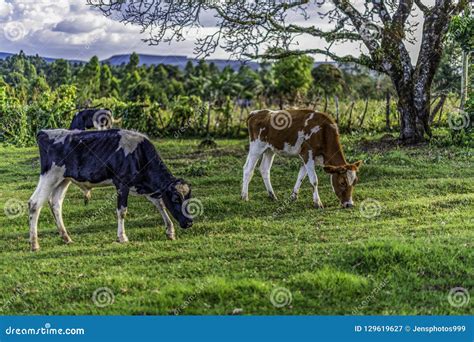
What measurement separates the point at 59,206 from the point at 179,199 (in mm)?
2052

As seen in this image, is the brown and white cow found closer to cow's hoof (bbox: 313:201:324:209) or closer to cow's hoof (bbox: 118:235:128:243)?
cow's hoof (bbox: 313:201:324:209)

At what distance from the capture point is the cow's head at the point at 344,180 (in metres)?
13.7

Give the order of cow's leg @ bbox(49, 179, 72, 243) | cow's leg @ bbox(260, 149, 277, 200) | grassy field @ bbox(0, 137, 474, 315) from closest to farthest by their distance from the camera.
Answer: grassy field @ bbox(0, 137, 474, 315), cow's leg @ bbox(49, 179, 72, 243), cow's leg @ bbox(260, 149, 277, 200)

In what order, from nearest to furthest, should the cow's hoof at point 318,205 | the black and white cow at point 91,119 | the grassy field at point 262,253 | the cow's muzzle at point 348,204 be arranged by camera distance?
the grassy field at point 262,253 < the cow's muzzle at point 348,204 < the cow's hoof at point 318,205 < the black and white cow at point 91,119

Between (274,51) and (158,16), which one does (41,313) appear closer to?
(158,16)

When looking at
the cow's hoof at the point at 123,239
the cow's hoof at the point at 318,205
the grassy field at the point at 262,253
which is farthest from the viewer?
the cow's hoof at the point at 318,205

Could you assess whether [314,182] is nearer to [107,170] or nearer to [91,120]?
A: [107,170]

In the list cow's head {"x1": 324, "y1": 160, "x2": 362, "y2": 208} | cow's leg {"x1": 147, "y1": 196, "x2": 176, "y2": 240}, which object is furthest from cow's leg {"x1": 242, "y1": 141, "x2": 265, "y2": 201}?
cow's leg {"x1": 147, "y1": 196, "x2": 176, "y2": 240}

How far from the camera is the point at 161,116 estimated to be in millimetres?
27719

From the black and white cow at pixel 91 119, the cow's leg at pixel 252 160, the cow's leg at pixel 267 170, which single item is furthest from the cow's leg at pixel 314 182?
the black and white cow at pixel 91 119

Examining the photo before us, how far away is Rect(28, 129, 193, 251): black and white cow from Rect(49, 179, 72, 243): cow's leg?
17 millimetres

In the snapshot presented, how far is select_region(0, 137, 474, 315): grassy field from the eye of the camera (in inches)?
338

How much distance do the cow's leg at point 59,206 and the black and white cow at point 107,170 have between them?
0.02m

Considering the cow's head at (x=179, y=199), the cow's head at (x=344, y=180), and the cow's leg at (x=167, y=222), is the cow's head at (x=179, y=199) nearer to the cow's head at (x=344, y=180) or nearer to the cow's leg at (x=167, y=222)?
the cow's leg at (x=167, y=222)
